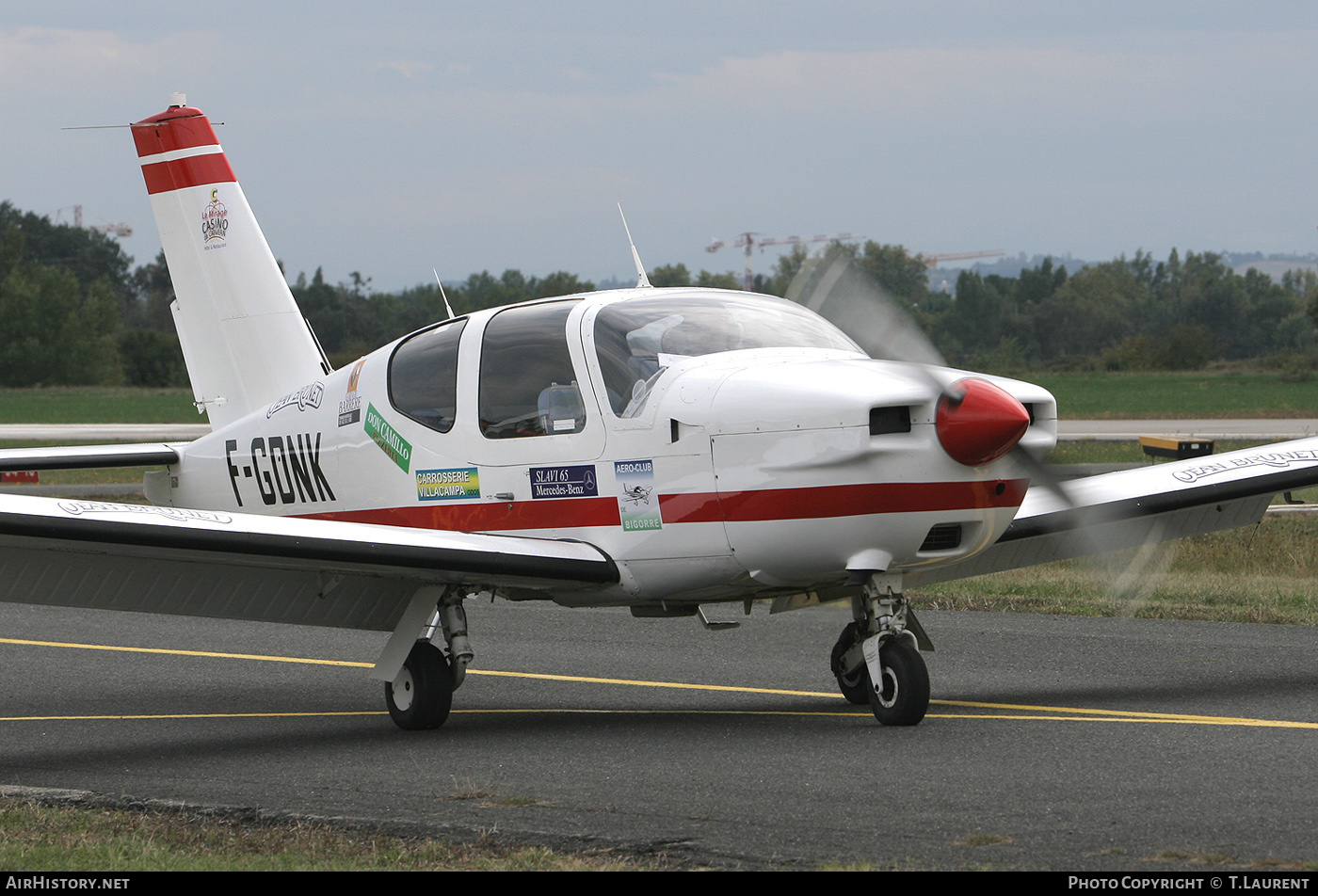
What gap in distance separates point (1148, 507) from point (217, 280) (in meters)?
7.15

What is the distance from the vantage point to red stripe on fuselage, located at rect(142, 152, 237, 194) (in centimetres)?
1255

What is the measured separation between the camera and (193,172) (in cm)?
1257

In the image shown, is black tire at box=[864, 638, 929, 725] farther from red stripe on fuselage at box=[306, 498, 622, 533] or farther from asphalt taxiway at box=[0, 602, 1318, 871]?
red stripe on fuselage at box=[306, 498, 622, 533]

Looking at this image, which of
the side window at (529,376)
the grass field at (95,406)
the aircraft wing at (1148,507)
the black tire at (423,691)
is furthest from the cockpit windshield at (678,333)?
the grass field at (95,406)

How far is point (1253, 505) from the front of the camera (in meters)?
10.6

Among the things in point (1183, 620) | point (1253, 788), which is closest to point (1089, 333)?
point (1183, 620)

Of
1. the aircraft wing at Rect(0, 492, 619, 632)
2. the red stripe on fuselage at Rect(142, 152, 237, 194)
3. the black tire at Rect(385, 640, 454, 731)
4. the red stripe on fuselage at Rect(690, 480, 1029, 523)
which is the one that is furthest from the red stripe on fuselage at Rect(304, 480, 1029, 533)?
the red stripe on fuselage at Rect(142, 152, 237, 194)

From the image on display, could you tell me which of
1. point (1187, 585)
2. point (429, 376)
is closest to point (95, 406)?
point (1187, 585)

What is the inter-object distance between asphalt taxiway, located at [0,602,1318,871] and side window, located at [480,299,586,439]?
170 centimetres

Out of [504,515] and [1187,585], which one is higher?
[504,515]

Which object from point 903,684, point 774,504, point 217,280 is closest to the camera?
point 774,504

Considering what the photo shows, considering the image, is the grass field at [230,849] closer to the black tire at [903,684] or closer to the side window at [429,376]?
the black tire at [903,684]

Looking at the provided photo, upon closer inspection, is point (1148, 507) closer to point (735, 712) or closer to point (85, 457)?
point (735, 712)

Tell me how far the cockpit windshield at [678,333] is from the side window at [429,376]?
1.09 m
